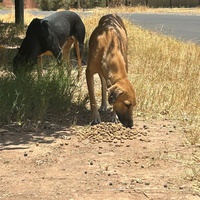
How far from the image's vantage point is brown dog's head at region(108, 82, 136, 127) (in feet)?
19.6

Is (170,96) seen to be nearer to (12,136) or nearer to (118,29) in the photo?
(118,29)

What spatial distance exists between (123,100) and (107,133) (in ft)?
1.72

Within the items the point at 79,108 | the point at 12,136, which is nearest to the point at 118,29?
the point at 79,108

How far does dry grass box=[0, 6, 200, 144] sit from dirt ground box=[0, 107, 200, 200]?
42cm

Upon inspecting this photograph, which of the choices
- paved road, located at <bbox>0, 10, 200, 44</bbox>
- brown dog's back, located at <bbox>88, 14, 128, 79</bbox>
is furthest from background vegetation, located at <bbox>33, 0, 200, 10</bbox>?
brown dog's back, located at <bbox>88, 14, 128, 79</bbox>

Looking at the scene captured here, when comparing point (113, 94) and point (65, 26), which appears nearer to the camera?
point (113, 94)

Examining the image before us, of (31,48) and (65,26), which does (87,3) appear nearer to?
(65,26)

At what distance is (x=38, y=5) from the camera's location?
61.2 metres

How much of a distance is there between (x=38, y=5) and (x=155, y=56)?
5182 centimetres

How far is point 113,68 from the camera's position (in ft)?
20.7

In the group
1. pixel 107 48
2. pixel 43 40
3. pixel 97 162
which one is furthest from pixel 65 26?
pixel 97 162

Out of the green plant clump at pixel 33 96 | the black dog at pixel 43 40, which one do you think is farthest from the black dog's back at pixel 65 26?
the green plant clump at pixel 33 96

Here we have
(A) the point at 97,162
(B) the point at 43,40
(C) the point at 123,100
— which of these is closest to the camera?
(A) the point at 97,162

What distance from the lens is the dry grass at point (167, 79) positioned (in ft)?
24.1
